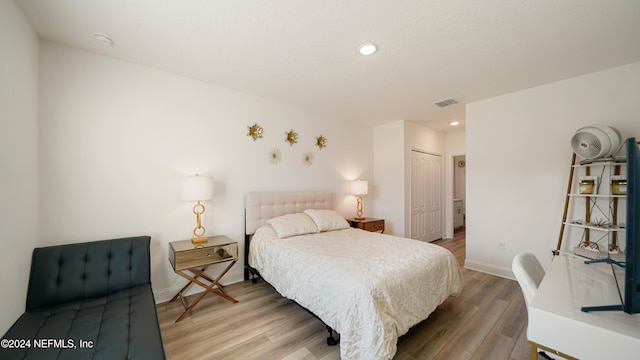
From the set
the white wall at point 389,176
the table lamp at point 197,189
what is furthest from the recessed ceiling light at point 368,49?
the white wall at point 389,176

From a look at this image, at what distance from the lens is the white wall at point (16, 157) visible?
4.91ft

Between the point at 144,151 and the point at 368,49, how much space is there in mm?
2575

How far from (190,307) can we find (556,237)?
14.4 feet

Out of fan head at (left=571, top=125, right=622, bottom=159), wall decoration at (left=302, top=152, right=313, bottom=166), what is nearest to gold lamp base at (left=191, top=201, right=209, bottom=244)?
wall decoration at (left=302, top=152, right=313, bottom=166)

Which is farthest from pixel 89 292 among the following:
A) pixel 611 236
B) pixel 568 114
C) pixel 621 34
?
pixel 568 114

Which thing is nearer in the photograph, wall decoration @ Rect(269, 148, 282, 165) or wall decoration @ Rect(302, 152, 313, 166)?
wall decoration @ Rect(269, 148, 282, 165)

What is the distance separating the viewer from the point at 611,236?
258 cm

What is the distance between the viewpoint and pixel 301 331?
214cm

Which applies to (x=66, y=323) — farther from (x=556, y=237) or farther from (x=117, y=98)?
(x=556, y=237)

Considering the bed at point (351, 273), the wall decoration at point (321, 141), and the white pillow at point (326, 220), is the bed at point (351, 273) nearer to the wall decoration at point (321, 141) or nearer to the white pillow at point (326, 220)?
the white pillow at point (326, 220)

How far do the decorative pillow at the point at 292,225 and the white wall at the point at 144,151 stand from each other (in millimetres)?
578

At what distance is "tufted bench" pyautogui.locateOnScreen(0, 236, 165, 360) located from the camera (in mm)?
1272

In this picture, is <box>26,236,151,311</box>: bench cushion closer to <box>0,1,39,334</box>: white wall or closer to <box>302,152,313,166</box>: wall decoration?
<box>0,1,39,334</box>: white wall

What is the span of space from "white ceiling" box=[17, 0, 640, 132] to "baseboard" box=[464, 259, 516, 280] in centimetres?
254
